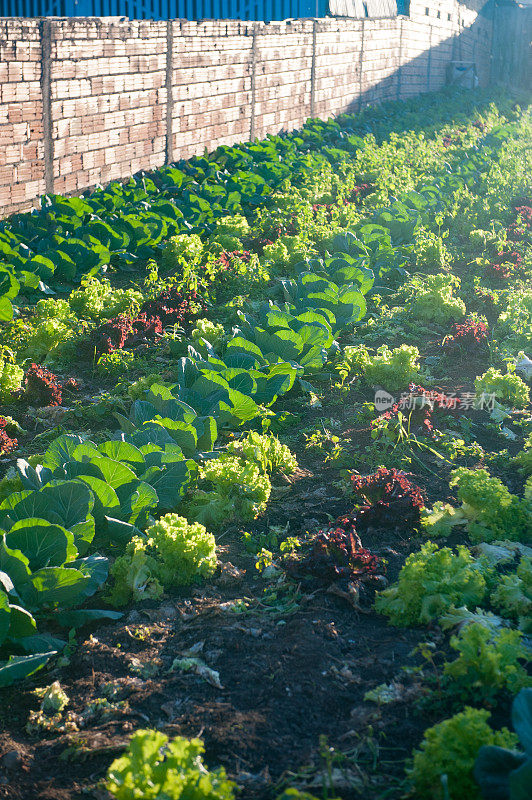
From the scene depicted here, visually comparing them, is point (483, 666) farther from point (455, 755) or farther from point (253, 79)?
point (253, 79)

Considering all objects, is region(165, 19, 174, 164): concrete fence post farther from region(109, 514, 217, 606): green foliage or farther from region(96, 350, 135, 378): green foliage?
region(109, 514, 217, 606): green foliage

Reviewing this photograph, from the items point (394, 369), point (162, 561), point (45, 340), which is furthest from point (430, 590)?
point (45, 340)

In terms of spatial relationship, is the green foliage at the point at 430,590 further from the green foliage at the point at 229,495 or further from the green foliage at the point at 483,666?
the green foliage at the point at 229,495

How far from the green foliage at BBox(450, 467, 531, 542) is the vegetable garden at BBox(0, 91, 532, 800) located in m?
0.02

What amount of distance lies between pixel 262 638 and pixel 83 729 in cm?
79

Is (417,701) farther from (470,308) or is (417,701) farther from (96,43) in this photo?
(96,43)

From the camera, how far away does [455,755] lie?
2168mm

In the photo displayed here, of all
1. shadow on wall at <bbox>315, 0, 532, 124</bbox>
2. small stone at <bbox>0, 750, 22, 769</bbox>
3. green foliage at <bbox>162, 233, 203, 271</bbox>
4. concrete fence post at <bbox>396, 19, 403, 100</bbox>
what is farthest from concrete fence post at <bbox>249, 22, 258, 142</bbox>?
small stone at <bbox>0, 750, 22, 769</bbox>

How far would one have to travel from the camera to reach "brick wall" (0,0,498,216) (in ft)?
26.0

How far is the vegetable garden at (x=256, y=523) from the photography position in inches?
97.0

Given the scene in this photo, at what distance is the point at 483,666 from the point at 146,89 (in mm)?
9601

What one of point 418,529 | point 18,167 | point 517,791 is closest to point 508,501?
point 418,529

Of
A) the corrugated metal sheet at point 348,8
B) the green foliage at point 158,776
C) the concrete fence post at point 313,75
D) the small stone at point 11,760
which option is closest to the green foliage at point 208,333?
the small stone at point 11,760

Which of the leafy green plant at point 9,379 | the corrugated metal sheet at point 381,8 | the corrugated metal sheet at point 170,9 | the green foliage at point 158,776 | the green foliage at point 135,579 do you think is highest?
the corrugated metal sheet at point 381,8
